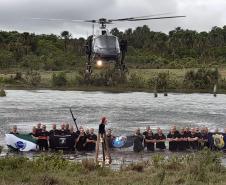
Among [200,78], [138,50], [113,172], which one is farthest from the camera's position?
[138,50]

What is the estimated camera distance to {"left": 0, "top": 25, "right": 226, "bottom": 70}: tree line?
130500mm

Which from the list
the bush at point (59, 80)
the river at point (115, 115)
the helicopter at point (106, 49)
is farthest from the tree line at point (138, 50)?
the helicopter at point (106, 49)

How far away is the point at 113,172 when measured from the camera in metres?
19.0

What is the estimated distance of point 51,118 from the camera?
51.6 meters

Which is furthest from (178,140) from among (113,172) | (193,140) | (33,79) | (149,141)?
(33,79)

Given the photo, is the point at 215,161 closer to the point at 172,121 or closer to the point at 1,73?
the point at 172,121

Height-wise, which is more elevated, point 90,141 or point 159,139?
point 159,139

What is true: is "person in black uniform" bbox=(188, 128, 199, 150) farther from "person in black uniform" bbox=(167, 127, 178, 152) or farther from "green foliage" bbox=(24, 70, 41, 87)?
"green foliage" bbox=(24, 70, 41, 87)

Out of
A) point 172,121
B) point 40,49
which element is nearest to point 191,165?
point 172,121

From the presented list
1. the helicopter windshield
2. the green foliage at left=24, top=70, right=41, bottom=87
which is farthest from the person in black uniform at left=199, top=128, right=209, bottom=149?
the green foliage at left=24, top=70, right=41, bottom=87

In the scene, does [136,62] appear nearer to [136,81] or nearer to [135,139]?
[136,81]

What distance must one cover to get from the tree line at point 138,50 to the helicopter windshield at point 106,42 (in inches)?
3161

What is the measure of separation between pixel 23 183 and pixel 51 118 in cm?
3562

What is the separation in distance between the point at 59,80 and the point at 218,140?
8252cm
